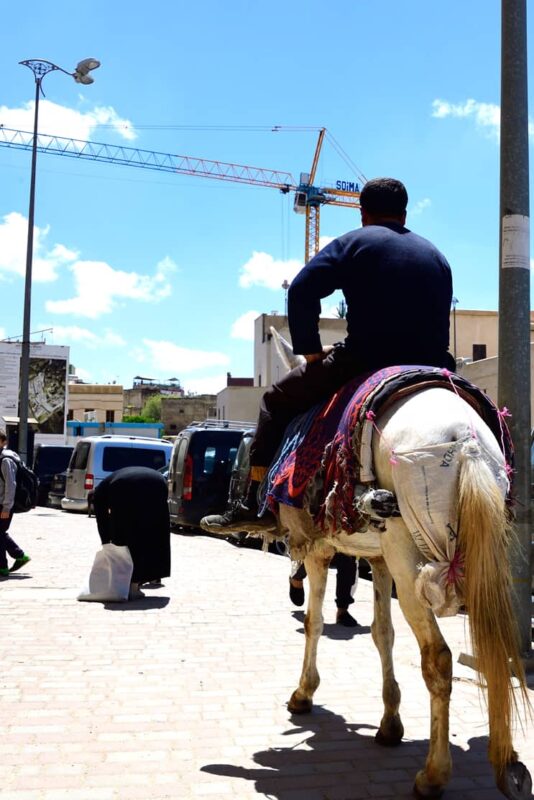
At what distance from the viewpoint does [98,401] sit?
7350 centimetres

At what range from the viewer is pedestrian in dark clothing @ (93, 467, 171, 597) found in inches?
367

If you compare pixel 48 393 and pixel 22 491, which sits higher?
pixel 48 393

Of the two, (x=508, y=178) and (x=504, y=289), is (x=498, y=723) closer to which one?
(x=504, y=289)

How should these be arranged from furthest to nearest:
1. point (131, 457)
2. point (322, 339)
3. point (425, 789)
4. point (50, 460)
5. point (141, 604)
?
point (322, 339) < point (50, 460) < point (131, 457) < point (141, 604) < point (425, 789)

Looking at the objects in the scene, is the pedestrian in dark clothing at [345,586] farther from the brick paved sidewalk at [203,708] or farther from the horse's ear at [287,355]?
the horse's ear at [287,355]

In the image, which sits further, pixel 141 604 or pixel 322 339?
pixel 322 339

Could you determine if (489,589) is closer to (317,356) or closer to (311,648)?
(317,356)

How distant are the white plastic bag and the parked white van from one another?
1362 centimetres

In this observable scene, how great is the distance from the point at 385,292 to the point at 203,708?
9.63 feet

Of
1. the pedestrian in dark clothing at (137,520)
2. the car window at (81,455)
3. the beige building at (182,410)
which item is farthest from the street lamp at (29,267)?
the beige building at (182,410)

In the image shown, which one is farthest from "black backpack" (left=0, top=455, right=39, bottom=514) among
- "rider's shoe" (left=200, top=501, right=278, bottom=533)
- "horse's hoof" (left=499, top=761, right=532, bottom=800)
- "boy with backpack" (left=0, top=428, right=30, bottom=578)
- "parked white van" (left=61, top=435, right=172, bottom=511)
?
"parked white van" (left=61, top=435, right=172, bottom=511)

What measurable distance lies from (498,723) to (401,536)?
80 centimetres

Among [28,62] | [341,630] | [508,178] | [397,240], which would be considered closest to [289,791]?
[397,240]

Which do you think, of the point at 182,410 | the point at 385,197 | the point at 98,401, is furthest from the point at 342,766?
the point at 182,410
